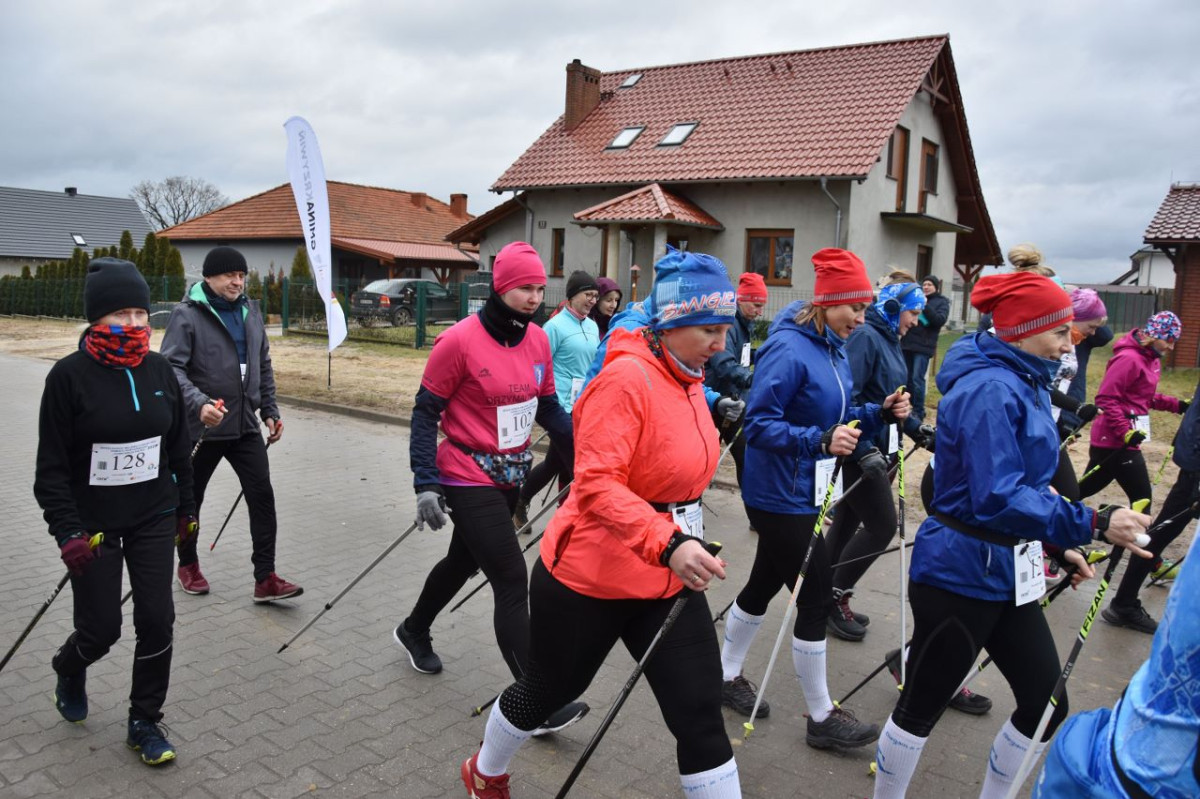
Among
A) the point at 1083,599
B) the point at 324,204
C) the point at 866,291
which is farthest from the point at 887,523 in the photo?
the point at 324,204

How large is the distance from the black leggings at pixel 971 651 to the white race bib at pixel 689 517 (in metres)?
0.78

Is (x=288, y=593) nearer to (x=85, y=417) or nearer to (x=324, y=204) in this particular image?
(x=85, y=417)

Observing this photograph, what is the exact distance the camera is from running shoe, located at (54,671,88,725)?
3.83 m

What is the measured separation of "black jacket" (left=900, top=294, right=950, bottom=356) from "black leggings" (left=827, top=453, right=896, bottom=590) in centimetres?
494

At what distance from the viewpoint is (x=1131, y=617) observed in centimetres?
548

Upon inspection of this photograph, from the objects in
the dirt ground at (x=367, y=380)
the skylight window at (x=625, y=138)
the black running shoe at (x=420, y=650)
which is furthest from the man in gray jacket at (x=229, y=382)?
the skylight window at (x=625, y=138)

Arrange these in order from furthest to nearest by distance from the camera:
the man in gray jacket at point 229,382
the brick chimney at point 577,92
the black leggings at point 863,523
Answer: the brick chimney at point 577,92 < the man in gray jacket at point 229,382 < the black leggings at point 863,523

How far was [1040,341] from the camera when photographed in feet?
9.90

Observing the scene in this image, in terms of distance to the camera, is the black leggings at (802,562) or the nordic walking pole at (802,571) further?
the black leggings at (802,562)

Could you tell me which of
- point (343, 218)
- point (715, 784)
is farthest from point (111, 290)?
point (343, 218)

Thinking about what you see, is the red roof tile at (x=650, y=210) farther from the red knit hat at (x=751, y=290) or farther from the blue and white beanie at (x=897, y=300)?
the blue and white beanie at (x=897, y=300)

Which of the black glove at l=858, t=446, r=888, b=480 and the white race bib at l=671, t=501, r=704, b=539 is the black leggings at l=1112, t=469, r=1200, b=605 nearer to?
the black glove at l=858, t=446, r=888, b=480

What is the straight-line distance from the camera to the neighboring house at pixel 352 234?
132 ft

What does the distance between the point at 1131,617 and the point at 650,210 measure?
18046mm
